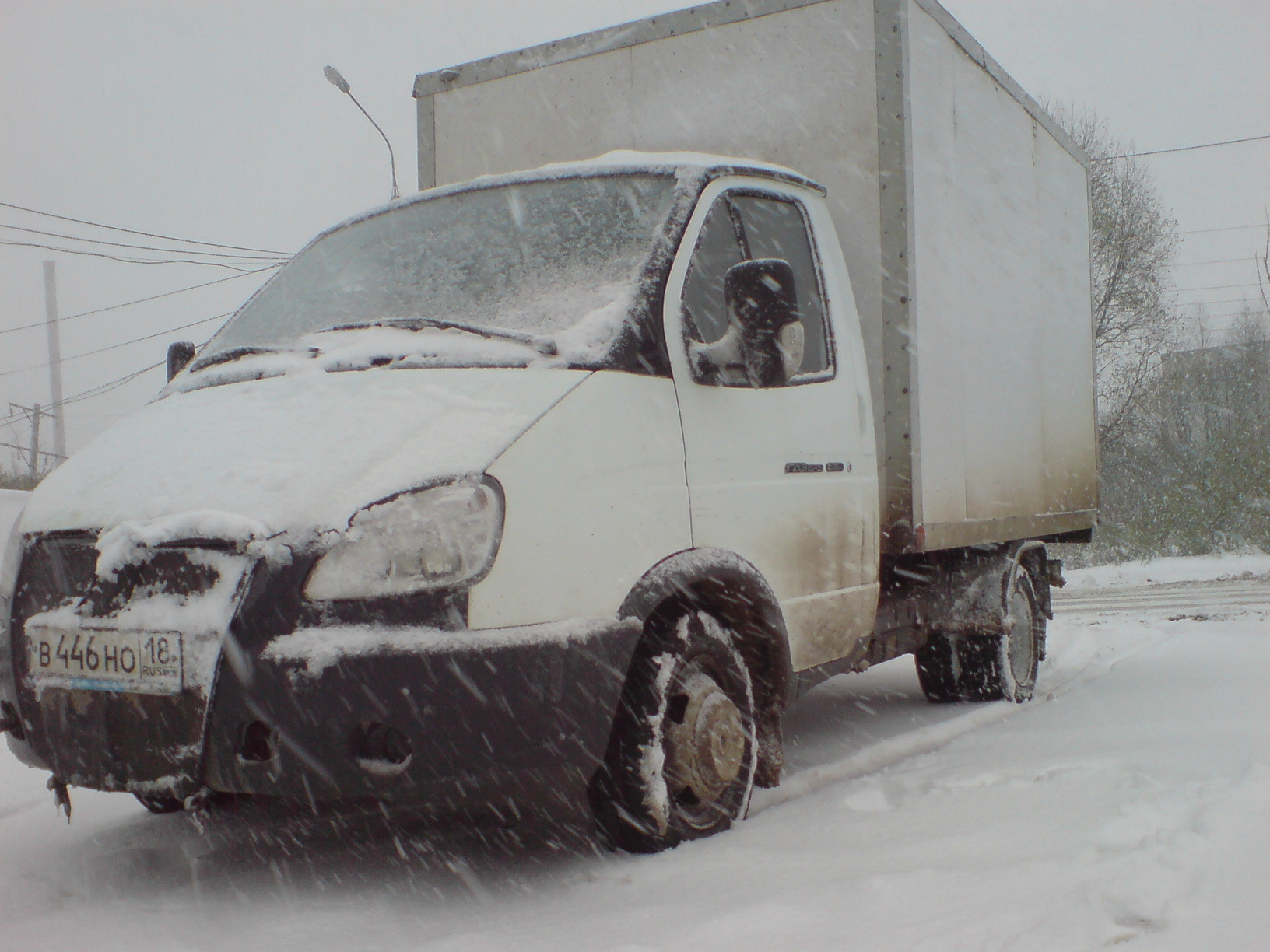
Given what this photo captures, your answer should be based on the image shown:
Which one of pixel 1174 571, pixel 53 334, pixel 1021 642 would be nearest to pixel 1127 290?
pixel 1174 571

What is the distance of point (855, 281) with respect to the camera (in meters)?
4.81

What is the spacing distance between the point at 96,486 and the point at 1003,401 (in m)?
4.34

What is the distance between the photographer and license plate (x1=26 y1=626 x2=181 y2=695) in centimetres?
267

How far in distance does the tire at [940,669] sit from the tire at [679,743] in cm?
266

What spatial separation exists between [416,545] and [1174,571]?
691 inches

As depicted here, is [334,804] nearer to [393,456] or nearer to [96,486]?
[393,456]

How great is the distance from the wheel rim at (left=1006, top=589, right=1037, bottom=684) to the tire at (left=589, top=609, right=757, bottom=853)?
2.88 m

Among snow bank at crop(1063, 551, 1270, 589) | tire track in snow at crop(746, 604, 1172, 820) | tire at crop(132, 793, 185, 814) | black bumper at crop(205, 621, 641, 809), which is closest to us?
black bumper at crop(205, 621, 641, 809)

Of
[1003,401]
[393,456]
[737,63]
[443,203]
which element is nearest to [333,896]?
[393,456]

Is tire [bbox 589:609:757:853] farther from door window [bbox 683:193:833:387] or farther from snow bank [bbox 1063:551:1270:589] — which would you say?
snow bank [bbox 1063:551:1270:589]

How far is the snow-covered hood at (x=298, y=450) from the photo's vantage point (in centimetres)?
274

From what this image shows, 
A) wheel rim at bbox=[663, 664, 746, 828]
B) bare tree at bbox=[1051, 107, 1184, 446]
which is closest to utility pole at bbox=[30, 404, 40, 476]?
bare tree at bbox=[1051, 107, 1184, 446]

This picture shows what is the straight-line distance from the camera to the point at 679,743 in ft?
11.0

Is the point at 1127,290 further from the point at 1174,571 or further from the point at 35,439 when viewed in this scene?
the point at 35,439
